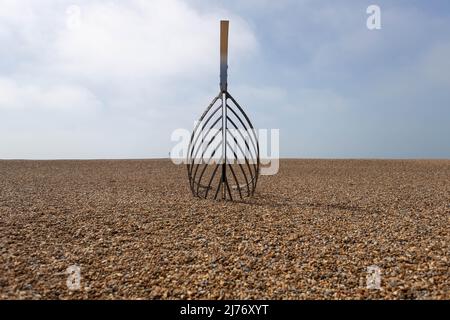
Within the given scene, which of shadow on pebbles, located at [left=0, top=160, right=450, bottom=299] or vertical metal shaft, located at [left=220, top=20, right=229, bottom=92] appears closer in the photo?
shadow on pebbles, located at [left=0, top=160, right=450, bottom=299]

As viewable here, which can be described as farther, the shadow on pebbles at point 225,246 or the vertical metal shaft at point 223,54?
the vertical metal shaft at point 223,54

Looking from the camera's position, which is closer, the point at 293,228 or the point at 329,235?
the point at 329,235

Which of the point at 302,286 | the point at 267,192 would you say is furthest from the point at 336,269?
the point at 267,192

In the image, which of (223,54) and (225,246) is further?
(223,54)

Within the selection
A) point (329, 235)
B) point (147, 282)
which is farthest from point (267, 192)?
point (147, 282)

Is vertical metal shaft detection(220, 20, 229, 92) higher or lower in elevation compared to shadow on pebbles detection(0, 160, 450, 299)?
higher

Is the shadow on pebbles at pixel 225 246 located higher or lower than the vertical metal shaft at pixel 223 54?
lower

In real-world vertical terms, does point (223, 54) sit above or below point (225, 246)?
above

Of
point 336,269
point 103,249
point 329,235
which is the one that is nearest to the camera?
point 336,269

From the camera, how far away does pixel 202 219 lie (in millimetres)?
6230
